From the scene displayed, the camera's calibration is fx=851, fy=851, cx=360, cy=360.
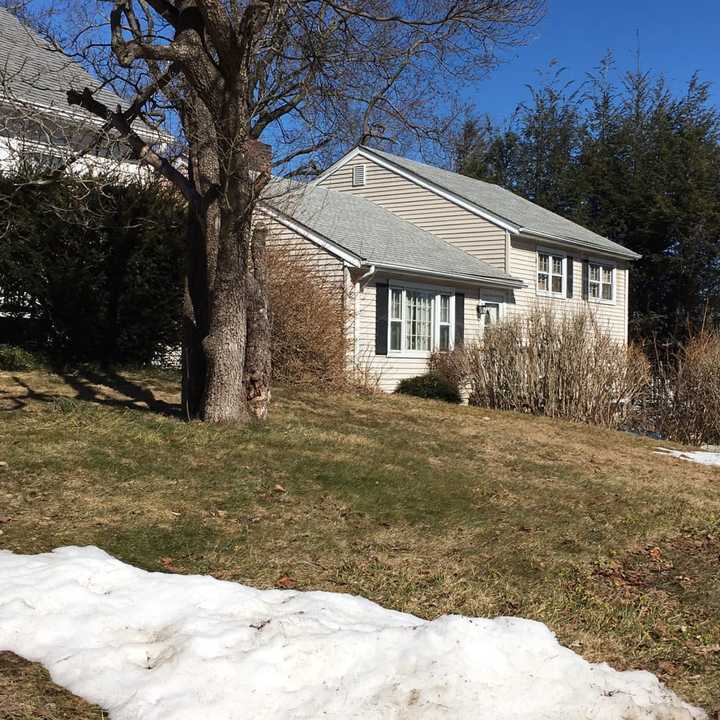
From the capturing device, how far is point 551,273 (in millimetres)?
25719

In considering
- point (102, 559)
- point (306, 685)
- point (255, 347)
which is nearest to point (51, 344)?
point (255, 347)

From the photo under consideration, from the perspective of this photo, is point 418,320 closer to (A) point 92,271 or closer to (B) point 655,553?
(A) point 92,271

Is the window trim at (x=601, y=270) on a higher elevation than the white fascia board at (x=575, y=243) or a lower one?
lower

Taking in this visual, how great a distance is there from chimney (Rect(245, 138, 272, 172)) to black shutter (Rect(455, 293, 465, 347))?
38.6ft

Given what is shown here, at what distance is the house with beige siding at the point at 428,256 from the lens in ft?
61.0

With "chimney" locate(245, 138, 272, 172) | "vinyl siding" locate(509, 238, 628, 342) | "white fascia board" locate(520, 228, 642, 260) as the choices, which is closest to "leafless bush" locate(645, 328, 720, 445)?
"vinyl siding" locate(509, 238, 628, 342)

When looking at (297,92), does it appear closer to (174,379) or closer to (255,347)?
(255,347)

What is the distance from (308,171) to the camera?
966 centimetres

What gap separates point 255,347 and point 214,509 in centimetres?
344

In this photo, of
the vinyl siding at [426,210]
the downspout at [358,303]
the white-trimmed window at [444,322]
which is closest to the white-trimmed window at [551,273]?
the vinyl siding at [426,210]

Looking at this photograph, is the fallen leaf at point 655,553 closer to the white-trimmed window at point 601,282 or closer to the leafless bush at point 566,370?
the leafless bush at point 566,370

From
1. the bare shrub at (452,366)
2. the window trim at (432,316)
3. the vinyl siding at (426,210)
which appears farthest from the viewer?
the vinyl siding at (426,210)

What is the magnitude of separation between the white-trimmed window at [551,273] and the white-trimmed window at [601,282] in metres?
1.88

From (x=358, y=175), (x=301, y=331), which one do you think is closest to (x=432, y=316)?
(x=301, y=331)
